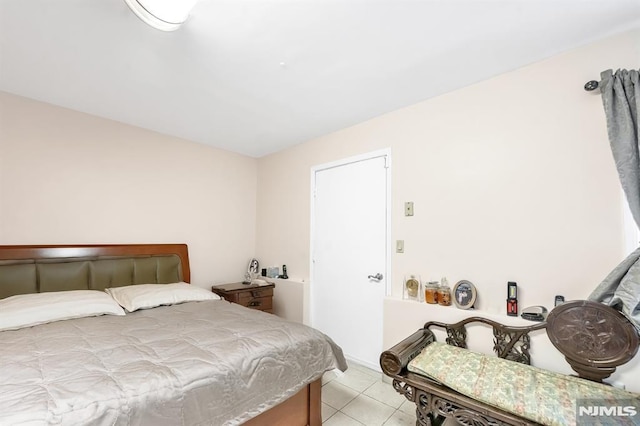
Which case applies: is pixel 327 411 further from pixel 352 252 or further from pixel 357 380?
pixel 352 252

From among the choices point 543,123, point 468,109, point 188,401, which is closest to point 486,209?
point 543,123

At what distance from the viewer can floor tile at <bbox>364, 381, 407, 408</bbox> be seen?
6.93ft

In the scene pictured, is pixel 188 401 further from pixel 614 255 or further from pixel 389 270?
pixel 614 255

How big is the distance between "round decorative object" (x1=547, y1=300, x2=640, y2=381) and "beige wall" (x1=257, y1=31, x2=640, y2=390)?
0.26 m

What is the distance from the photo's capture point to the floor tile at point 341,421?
1861mm

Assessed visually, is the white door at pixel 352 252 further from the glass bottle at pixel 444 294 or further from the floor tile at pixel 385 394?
the glass bottle at pixel 444 294

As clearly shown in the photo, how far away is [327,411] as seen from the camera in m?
2.02

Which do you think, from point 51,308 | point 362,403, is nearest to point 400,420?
point 362,403

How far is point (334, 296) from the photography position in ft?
10.0

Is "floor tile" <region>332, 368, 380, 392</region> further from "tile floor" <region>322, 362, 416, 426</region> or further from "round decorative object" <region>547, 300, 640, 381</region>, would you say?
"round decorative object" <region>547, 300, 640, 381</region>

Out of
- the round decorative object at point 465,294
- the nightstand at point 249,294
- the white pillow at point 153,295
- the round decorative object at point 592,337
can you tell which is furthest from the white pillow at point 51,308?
the round decorative object at point 592,337

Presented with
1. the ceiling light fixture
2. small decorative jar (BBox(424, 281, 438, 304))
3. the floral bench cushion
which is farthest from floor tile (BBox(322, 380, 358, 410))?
the ceiling light fixture

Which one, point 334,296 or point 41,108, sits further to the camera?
point 334,296

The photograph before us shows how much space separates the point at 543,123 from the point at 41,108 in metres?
4.08
